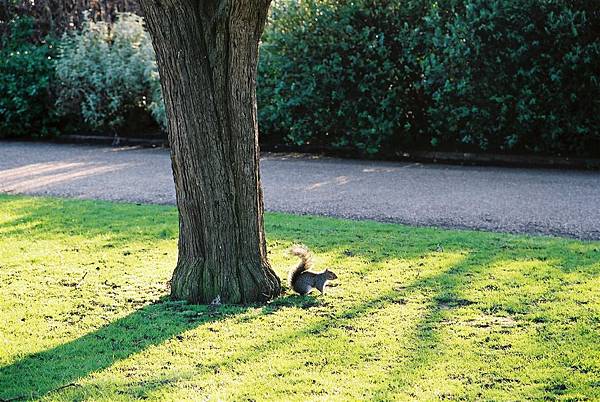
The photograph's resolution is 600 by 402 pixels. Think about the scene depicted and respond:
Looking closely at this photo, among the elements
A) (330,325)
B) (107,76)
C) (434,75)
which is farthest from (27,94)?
(330,325)

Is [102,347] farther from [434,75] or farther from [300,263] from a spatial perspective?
[434,75]

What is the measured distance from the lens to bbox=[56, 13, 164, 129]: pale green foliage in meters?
14.7

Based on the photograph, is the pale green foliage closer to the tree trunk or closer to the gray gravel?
the gray gravel

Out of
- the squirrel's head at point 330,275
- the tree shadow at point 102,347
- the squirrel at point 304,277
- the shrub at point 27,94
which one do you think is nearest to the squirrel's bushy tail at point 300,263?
the squirrel at point 304,277

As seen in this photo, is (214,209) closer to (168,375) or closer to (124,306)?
(124,306)

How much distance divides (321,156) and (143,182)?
337 cm

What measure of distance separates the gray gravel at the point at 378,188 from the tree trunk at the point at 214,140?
9.72 feet

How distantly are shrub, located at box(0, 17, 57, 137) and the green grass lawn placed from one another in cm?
852

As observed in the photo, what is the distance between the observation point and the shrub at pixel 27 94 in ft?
51.0

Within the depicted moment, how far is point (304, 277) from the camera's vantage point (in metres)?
5.76

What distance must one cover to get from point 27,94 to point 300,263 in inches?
447

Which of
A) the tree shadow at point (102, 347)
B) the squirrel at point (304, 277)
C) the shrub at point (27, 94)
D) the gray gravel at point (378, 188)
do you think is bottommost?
the tree shadow at point (102, 347)

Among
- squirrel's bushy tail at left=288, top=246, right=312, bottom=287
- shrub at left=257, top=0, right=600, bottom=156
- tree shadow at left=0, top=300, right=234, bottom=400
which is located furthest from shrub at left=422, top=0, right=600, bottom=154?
tree shadow at left=0, top=300, right=234, bottom=400

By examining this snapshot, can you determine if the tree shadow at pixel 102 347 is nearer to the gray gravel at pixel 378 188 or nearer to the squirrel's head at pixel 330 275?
the squirrel's head at pixel 330 275
